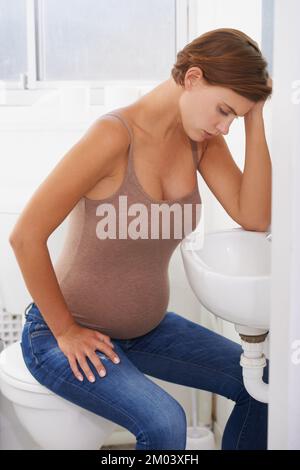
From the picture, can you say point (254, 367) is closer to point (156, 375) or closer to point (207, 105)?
point (156, 375)

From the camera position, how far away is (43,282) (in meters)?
1.11

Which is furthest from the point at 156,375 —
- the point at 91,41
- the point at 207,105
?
the point at 91,41

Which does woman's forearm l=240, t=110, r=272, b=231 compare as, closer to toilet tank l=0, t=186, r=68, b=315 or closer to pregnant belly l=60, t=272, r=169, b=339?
pregnant belly l=60, t=272, r=169, b=339

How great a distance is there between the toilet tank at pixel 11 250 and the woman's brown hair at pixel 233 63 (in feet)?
1.96

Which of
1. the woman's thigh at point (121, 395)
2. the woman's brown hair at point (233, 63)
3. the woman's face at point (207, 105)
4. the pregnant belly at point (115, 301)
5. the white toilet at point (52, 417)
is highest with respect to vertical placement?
the woman's brown hair at point (233, 63)

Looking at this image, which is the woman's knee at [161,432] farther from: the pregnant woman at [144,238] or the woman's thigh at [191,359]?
the woman's thigh at [191,359]

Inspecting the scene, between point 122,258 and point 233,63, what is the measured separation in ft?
1.32

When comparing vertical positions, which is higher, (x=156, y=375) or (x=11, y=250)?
(x=11, y=250)

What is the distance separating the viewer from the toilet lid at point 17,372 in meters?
1.16

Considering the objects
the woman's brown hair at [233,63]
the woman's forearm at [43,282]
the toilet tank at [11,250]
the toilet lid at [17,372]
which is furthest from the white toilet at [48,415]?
the woman's brown hair at [233,63]

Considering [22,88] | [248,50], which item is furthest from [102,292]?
[22,88]

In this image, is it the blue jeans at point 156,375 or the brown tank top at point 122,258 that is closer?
the blue jeans at point 156,375

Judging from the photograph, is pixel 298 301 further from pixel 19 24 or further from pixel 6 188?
pixel 19 24

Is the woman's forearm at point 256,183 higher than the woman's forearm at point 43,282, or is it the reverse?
the woman's forearm at point 256,183
